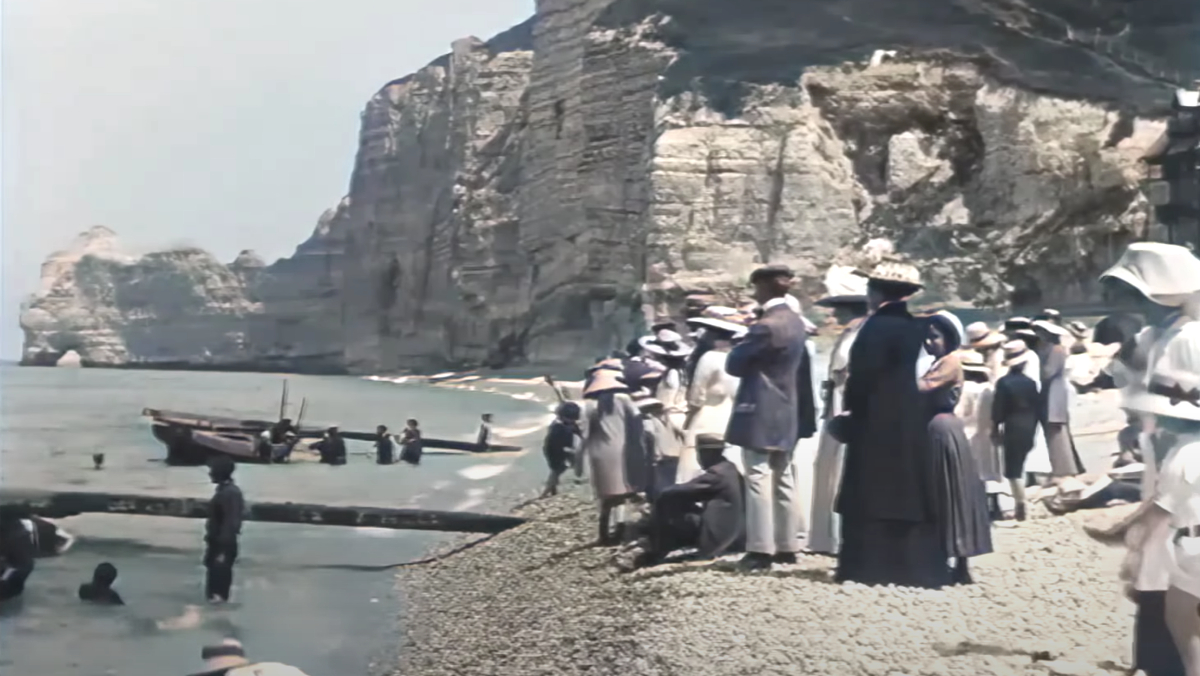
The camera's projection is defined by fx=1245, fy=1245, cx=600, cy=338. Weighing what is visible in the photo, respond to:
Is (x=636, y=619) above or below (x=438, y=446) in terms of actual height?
below

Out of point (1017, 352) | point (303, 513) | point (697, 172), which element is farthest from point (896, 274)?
point (303, 513)

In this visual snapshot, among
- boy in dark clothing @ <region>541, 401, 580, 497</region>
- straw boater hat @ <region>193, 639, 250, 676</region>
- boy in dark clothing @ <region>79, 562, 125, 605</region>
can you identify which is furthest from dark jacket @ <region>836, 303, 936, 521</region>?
boy in dark clothing @ <region>79, 562, 125, 605</region>

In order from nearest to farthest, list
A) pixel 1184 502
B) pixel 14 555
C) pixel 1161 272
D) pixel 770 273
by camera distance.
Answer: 1. pixel 1184 502
2. pixel 1161 272
3. pixel 770 273
4. pixel 14 555

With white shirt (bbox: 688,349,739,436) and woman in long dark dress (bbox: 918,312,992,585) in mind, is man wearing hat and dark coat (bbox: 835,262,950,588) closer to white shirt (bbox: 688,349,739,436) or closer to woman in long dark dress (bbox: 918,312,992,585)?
woman in long dark dress (bbox: 918,312,992,585)

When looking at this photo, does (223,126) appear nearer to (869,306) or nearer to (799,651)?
(869,306)

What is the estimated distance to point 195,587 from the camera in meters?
3.24

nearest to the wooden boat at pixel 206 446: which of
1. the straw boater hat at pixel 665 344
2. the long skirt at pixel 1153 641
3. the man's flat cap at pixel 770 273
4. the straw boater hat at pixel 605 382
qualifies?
the straw boater hat at pixel 605 382

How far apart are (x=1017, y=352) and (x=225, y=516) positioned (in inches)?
82.1

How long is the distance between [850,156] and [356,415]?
148 cm

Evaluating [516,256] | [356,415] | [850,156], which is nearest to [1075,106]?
[850,156]

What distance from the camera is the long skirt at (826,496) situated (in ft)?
9.93

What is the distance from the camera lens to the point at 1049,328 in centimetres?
310

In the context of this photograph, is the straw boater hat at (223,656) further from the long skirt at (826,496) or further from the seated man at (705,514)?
the long skirt at (826,496)

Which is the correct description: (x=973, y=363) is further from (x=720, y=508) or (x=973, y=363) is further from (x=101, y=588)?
(x=101, y=588)
